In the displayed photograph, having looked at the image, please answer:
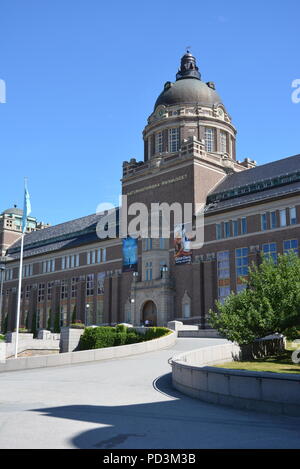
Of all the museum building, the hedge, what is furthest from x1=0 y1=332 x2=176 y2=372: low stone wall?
the museum building

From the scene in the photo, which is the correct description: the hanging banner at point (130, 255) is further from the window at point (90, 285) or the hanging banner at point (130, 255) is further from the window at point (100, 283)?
the window at point (90, 285)

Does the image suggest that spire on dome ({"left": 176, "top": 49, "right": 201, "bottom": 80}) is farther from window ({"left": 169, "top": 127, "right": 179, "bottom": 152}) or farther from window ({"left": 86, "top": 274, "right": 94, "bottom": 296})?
window ({"left": 86, "top": 274, "right": 94, "bottom": 296})

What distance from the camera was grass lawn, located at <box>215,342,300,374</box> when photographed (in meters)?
19.9

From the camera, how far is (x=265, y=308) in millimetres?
25156

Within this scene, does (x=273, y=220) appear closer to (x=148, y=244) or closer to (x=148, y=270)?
(x=148, y=244)

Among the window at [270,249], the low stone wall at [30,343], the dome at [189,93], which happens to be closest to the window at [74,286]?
the dome at [189,93]

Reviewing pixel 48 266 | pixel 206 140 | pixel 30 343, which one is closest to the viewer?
pixel 30 343

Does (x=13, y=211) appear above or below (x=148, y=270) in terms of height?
above

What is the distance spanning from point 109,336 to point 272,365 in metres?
20.3

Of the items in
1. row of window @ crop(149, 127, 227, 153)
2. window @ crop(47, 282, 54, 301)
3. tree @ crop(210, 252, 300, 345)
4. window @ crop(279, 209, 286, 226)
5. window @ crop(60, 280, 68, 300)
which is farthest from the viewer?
window @ crop(47, 282, 54, 301)

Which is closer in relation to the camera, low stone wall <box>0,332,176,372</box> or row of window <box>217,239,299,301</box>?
low stone wall <box>0,332,176,372</box>

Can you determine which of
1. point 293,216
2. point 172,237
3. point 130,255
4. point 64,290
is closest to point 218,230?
point 172,237

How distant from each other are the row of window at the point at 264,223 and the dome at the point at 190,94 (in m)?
22.1
